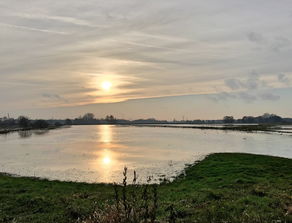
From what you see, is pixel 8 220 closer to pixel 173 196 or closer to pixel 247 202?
pixel 173 196

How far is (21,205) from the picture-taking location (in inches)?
592

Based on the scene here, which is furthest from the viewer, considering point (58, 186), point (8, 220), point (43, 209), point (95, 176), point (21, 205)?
point (95, 176)

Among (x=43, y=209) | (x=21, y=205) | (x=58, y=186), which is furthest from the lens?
(x=58, y=186)

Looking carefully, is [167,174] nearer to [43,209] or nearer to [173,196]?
[173,196]

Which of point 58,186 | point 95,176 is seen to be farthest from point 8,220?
point 95,176

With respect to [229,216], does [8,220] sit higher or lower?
lower

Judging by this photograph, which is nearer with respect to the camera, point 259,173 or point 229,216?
point 229,216

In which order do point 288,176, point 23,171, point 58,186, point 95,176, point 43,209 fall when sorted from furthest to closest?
1. point 23,171
2. point 95,176
3. point 288,176
4. point 58,186
5. point 43,209

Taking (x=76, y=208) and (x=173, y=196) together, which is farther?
(x=173, y=196)

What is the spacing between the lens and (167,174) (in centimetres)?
2831

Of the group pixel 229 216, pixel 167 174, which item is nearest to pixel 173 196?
pixel 229 216

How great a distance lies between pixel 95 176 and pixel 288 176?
16.6m

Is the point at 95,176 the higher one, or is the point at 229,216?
the point at 229,216

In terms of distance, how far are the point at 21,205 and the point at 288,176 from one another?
773 inches
